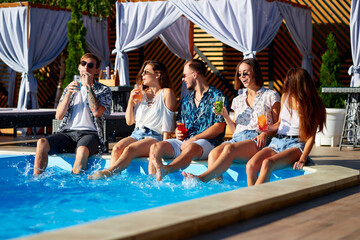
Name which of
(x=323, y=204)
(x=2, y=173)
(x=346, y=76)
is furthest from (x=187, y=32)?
(x=323, y=204)

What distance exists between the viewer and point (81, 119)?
5789mm

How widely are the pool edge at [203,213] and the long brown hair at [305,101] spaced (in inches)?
22.3

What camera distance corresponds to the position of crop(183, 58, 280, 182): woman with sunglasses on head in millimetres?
4770

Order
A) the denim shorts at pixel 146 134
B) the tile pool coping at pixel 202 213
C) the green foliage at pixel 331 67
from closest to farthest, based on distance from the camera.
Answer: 1. the tile pool coping at pixel 202 213
2. the denim shorts at pixel 146 134
3. the green foliage at pixel 331 67

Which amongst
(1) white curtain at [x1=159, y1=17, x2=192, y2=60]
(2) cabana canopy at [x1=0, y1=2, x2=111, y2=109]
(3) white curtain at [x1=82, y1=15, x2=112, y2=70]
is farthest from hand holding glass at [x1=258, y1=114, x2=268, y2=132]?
(3) white curtain at [x1=82, y1=15, x2=112, y2=70]

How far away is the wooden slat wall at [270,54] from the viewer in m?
12.6

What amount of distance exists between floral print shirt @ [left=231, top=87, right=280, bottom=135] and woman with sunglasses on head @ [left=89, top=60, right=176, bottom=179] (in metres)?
0.62

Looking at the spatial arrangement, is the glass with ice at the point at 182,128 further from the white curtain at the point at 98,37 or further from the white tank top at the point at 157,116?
the white curtain at the point at 98,37

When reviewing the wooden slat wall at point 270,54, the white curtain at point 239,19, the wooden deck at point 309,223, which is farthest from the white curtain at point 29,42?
the wooden deck at point 309,223

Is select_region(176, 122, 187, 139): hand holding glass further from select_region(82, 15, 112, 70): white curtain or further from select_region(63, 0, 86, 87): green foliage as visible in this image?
select_region(82, 15, 112, 70): white curtain

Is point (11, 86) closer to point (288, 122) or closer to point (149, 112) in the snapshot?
point (149, 112)

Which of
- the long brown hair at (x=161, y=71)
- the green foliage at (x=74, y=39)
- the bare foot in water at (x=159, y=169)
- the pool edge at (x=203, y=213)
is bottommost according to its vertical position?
the bare foot in water at (x=159, y=169)

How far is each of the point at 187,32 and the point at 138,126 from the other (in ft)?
24.1

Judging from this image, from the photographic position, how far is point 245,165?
16.5 feet
